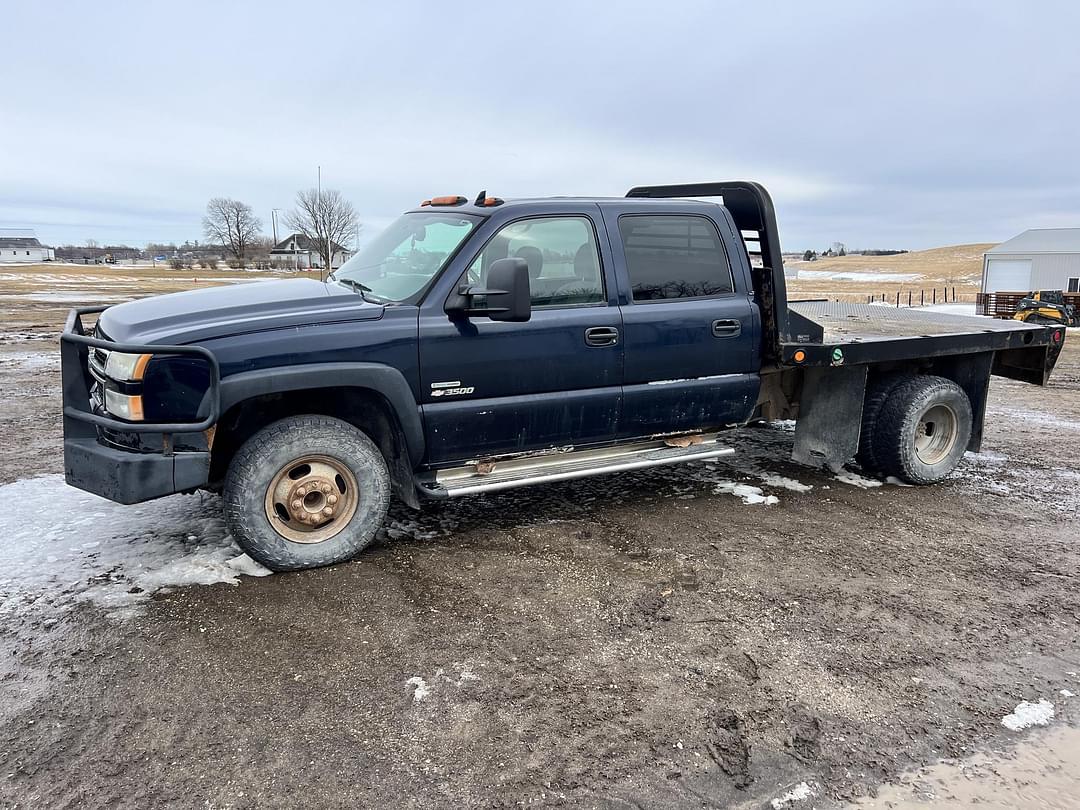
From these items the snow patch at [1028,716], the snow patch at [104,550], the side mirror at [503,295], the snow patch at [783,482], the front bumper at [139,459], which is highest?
the side mirror at [503,295]

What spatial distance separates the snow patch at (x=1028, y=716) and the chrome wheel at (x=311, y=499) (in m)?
3.22

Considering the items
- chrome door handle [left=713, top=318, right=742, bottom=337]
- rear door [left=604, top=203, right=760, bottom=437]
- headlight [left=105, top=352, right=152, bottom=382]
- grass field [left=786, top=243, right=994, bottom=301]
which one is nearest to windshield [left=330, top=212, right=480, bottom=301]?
rear door [left=604, top=203, right=760, bottom=437]

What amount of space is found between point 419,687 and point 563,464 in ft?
6.35

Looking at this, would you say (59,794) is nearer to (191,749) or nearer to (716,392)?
(191,749)

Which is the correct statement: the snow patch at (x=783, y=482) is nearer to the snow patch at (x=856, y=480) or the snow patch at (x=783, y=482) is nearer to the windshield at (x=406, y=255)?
the snow patch at (x=856, y=480)

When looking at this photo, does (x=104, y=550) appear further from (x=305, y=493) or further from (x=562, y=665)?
(x=562, y=665)

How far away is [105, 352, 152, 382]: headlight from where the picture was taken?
3.80 metres

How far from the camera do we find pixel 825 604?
13.1 ft

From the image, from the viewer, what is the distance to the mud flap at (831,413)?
587 centimetres

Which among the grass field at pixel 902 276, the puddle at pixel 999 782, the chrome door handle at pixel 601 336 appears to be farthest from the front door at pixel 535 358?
the grass field at pixel 902 276

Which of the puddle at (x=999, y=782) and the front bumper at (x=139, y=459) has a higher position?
the front bumper at (x=139, y=459)

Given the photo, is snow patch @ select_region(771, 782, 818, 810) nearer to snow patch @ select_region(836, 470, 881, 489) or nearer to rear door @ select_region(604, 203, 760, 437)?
rear door @ select_region(604, 203, 760, 437)

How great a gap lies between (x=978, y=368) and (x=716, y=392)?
2604 millimetres

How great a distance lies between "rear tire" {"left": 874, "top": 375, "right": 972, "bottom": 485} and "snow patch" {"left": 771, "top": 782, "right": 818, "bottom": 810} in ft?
12.6
